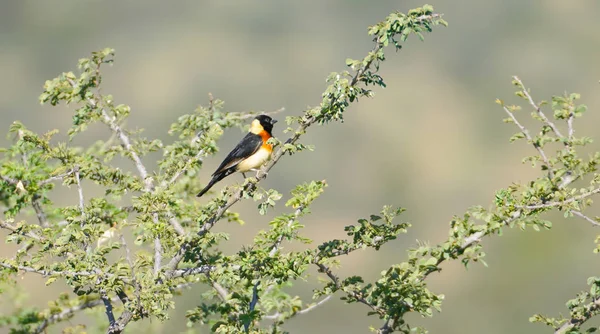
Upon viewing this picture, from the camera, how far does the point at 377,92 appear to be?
62.6 m

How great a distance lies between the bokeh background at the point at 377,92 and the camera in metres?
47.6

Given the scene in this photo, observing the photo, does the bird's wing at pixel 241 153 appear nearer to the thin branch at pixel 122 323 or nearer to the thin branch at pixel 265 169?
the thin branch at pixel 265 169

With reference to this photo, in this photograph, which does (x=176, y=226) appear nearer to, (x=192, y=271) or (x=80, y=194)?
(x=192, y=271)

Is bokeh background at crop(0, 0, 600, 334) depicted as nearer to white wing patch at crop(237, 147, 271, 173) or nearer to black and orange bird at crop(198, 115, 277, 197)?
black and orange bird at crop(198, 115, 277, 197)

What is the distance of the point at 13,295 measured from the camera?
26.7 ft

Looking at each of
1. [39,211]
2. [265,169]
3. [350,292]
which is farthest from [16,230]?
[350,292]

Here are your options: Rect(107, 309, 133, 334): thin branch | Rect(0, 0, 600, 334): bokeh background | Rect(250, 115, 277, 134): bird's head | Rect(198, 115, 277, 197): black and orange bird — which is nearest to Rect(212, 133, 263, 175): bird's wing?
Rect(198, 115, 277, 197): black and orange bird

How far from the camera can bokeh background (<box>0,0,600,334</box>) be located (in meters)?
47.6

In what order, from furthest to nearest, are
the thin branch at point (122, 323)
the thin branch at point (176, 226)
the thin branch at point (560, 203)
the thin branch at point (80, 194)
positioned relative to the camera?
1. the thin branch at point (176, 226)
2. the thin branch at point (80, 194)
3. the thin branch at point (122, 323)
4. the thin branch at point (560, 203)

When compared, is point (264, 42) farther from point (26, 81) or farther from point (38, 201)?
point (38, 201)

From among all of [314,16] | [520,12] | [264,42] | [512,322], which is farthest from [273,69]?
[512,322]

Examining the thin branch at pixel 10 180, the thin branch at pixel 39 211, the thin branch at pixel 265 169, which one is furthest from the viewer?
the thin branch at pixel 39 211

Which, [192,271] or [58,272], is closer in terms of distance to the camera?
[58,272]

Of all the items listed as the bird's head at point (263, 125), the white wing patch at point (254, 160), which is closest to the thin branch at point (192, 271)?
the white wing patch at point (254, 160)
